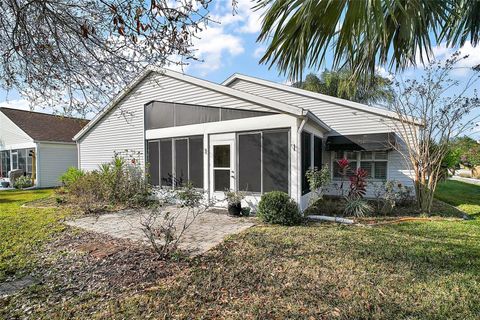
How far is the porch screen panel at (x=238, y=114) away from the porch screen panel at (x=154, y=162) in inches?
150

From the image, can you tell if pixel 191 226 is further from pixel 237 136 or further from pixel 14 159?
pixel 14 159

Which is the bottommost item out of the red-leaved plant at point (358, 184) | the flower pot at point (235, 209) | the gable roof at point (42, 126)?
the flower pot at point (235, 209)

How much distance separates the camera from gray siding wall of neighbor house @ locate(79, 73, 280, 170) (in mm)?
9227

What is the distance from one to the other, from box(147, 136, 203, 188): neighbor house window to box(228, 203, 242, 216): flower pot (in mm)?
A: 1893

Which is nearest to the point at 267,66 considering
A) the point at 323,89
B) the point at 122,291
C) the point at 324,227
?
the point at 122,291

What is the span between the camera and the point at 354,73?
11.3 feet

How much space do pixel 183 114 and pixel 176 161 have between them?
1923 mm

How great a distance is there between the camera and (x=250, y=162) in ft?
27.7

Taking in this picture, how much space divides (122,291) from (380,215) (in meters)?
8.14

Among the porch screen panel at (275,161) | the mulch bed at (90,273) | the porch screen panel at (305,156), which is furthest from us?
the porch screen panel at (305,156)

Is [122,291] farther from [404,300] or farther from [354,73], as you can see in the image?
[354,73]

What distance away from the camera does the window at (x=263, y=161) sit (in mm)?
7887

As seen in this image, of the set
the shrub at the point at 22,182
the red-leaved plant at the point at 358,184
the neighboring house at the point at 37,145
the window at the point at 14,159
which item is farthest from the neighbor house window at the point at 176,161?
the window at the point at 14,159

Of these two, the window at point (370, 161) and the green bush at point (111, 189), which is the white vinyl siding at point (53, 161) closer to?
the green bush at point (111, 189)
